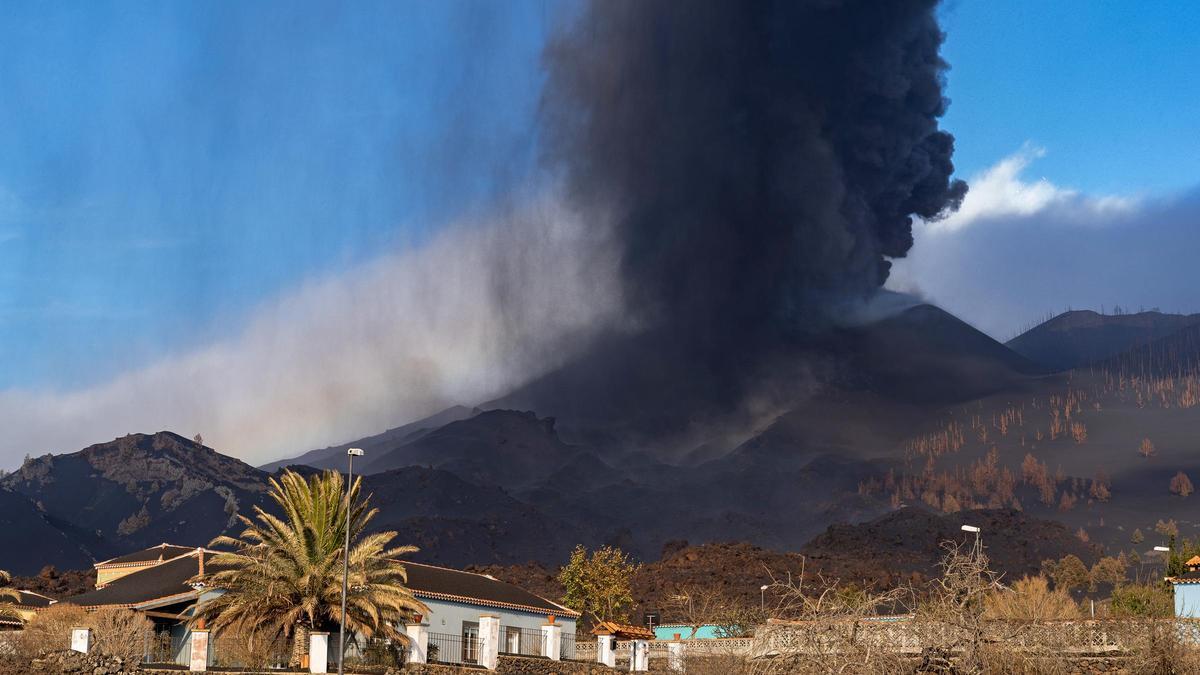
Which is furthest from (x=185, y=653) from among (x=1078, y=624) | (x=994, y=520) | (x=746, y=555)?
(x=994, y=520)

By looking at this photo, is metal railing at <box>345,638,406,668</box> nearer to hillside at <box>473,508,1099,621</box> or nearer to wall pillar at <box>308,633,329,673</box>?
wall pillar at <box>308,633,329,673</box>

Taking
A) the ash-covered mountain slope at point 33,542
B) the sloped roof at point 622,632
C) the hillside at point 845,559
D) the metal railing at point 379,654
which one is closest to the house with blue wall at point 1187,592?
the sloped roof at point 622,632

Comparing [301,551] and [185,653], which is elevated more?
[301,551]

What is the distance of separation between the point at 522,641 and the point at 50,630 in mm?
20601

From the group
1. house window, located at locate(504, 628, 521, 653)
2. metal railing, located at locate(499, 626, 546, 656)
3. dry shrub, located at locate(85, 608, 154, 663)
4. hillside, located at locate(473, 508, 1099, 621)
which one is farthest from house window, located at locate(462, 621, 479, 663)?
hillside, located at locate(473, 508, 1099, 621)

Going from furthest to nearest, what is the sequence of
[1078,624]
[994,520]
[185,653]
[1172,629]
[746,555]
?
[994,520] < [746,555] < [185,653] < [1078,624] < [1172,629]

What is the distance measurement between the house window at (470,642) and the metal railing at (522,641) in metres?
1.10

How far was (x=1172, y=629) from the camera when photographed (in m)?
23.4

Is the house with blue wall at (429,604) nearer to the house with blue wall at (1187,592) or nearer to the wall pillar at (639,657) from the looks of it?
the wall pillar at (639,657)

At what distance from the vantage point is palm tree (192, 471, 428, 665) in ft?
124

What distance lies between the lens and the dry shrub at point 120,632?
33719 millimetres

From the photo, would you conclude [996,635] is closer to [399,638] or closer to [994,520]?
[399,638]

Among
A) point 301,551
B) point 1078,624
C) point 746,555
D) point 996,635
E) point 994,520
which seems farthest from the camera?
point 994,520

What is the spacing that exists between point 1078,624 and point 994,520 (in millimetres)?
147720
